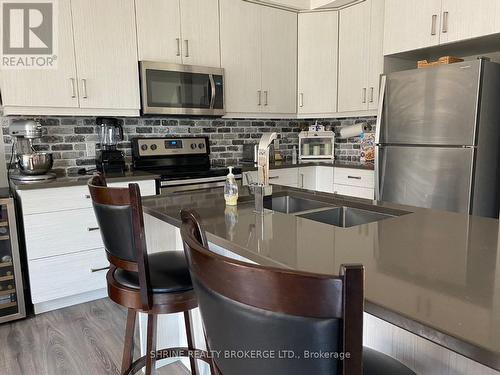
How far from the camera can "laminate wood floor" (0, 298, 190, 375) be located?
196cm

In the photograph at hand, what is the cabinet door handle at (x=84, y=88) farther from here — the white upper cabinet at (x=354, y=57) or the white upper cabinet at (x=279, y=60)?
the white upper cabinet at (x=354, y=57)

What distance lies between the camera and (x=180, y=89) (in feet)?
10.4

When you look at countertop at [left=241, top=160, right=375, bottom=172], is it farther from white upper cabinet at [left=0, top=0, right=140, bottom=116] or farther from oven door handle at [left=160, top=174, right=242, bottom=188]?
white upper cabinet at [left=0, top=0, right=140, bottom=116]

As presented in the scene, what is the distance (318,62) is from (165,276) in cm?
317

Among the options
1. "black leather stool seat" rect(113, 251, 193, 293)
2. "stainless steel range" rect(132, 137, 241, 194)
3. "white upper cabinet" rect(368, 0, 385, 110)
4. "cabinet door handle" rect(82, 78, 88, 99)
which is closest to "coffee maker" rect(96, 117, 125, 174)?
"stainless steel range" rect(132, 137, 241, 194)

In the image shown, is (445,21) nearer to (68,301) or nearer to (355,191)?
(355,191)

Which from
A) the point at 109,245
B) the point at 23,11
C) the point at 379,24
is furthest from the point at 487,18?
the point at 23,11

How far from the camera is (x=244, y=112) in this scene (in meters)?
3.67

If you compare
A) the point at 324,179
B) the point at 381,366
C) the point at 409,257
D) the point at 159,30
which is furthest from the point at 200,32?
the point at 381,366

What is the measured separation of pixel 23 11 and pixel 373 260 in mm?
2897

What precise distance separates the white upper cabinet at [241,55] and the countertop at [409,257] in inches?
85.7

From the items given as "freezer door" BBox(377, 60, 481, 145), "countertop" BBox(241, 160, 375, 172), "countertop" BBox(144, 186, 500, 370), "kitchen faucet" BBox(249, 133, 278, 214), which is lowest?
"countertop" BBox(144, 186, 500, 370)

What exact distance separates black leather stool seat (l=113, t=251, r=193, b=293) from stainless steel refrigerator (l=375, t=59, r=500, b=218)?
203 centimetres

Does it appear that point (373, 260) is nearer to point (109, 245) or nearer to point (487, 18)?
point (109, 245)
